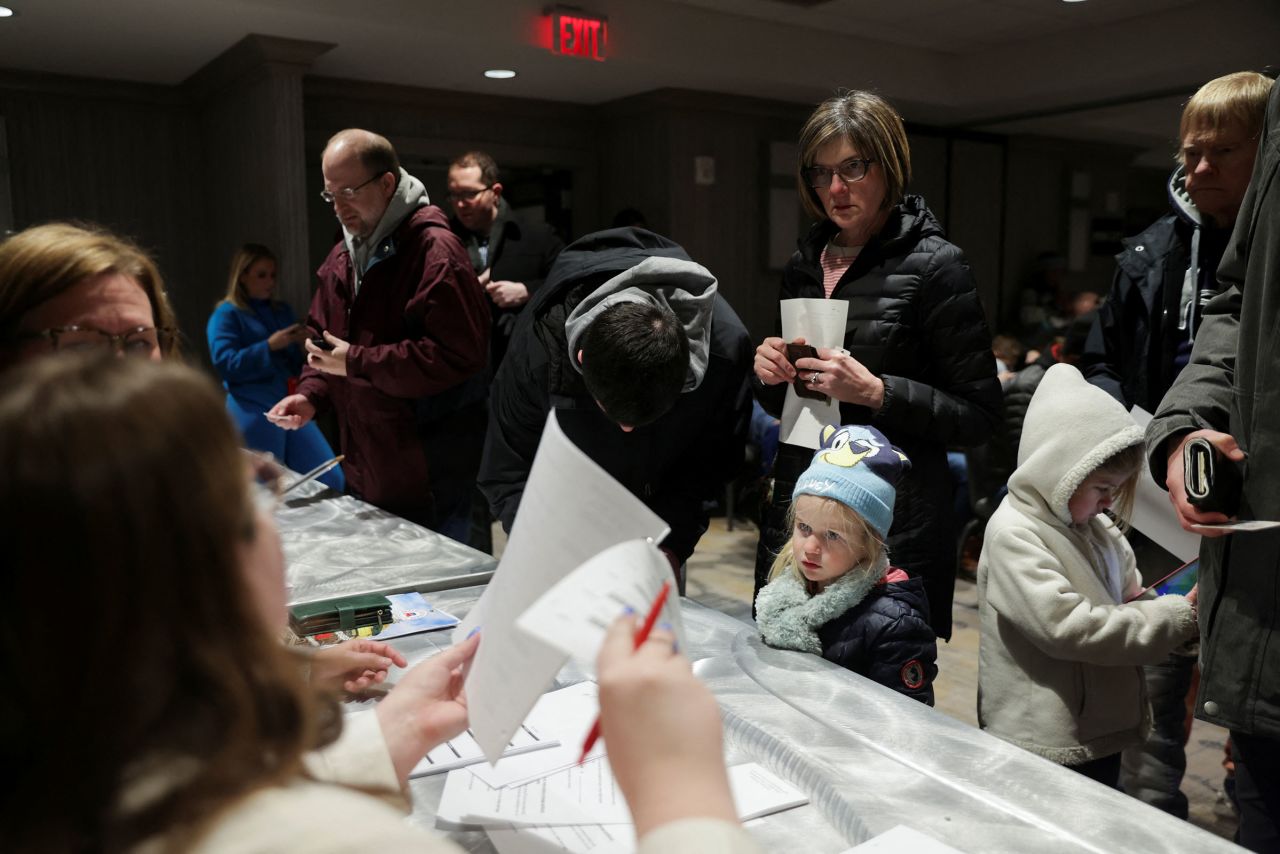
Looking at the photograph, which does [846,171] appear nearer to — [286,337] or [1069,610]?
[1069,610]

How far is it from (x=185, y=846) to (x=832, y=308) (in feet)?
5.03

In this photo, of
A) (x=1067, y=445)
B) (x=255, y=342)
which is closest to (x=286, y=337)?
(x=255, y=342)

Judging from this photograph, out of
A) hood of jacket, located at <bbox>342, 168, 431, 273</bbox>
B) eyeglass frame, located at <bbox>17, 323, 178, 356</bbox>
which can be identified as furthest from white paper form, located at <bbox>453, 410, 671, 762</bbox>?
hood of jacket, located at <bbox>342, 168, 431, 273</bbox>

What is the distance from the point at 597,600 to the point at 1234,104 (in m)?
1.82

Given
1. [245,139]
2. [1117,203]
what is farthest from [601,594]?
[1117,203]

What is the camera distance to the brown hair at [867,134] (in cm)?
191

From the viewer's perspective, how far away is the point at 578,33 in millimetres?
5090

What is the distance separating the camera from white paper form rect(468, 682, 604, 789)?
1.02 m

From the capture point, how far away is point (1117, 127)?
764cm

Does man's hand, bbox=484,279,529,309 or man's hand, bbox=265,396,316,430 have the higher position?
man's hand, bbox=484,279,529,309

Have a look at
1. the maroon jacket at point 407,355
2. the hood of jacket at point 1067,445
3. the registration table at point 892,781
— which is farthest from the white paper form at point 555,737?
the maroon jacket at point 407,355

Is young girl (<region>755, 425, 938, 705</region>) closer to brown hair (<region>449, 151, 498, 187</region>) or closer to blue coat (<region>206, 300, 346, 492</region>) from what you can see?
blue coat (<region>206, 300, 346, 492</region>)

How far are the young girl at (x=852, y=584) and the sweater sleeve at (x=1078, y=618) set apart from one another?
0.58ft

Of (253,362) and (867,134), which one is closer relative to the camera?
(867,134)
